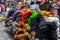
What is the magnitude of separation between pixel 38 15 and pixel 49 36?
1251mm

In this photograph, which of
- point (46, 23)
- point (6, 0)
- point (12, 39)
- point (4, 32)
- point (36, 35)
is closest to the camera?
point (46, 23)

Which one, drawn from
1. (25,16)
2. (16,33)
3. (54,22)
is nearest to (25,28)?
(16,33)

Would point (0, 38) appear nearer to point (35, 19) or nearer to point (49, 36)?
point (35, 19)

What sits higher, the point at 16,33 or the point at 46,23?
the point at 46,23

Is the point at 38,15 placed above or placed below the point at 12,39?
above

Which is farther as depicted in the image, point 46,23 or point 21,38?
point 21,38

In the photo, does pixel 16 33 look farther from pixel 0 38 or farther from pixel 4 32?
pixel 4 32

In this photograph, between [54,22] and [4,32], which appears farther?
[4,32]

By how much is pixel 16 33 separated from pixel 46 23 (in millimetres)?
1467

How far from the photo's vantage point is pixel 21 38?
762cm

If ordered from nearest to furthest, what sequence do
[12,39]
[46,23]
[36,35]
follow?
[46,23] → [36,35] → [12,39]

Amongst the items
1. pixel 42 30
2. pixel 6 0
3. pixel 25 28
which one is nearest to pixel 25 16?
pixel 25 28

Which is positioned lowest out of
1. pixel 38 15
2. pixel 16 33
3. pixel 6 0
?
pixel 6 0

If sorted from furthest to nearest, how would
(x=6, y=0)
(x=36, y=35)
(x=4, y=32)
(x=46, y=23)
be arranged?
(x=6, y=0) → (x=4, y=32) → (x=36, y=35) → (x=46, y=23)
